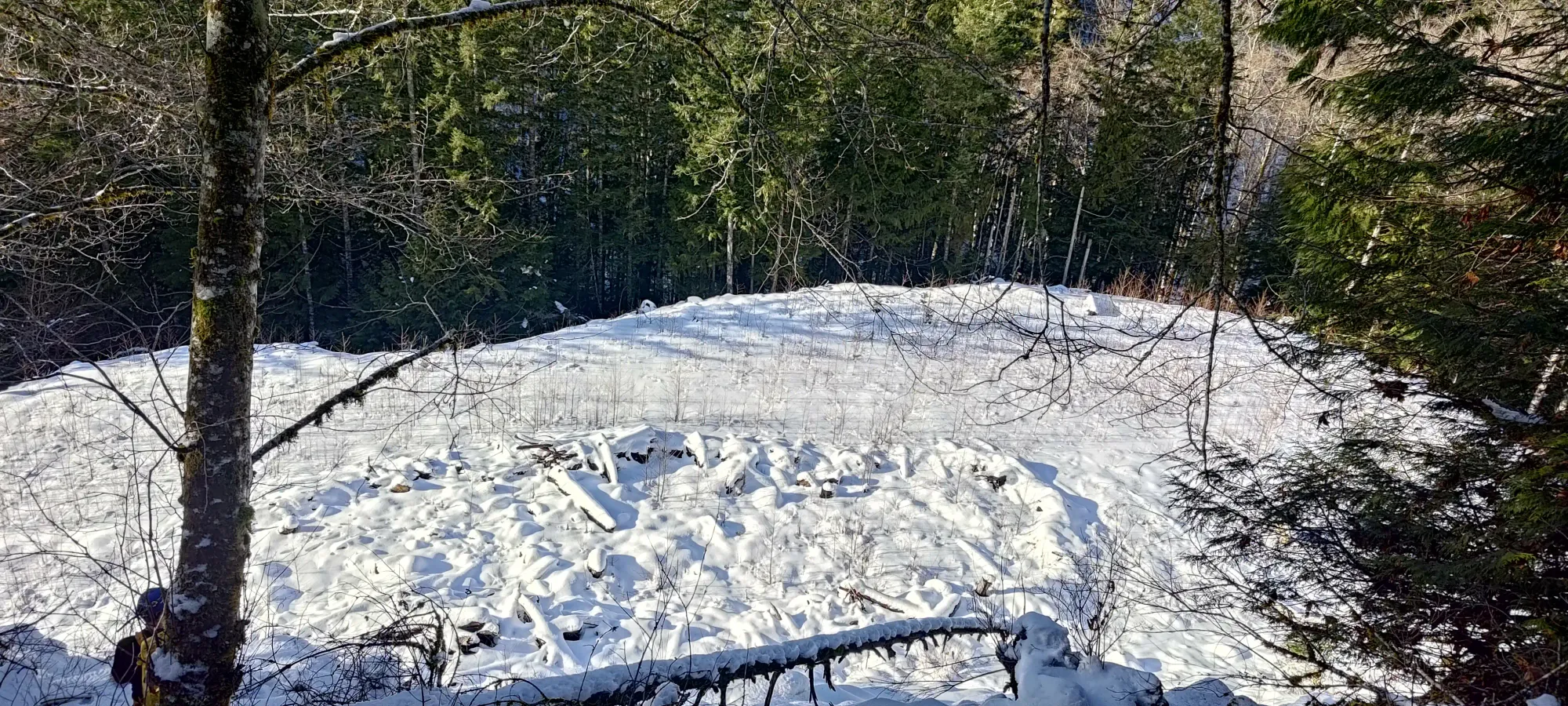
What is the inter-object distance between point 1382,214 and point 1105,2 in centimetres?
293

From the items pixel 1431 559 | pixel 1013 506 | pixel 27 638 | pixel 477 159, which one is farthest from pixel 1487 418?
pixel 477 159

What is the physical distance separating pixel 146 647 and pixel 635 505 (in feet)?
13.7

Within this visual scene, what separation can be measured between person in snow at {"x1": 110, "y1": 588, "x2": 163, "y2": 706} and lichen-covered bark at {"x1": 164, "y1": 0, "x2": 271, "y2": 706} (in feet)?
0.29

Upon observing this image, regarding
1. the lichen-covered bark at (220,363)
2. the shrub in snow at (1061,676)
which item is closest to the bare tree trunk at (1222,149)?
the shrub in snow at (1061,676)

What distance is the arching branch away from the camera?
8.00 feet

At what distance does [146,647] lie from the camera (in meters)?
2.47

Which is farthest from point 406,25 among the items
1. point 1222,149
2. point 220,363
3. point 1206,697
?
point 1206,697

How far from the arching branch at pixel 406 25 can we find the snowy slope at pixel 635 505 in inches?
55.2

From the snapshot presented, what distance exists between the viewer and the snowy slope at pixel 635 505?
15.1 ft

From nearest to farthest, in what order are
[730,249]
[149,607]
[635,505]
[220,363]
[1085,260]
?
[220,363], [149,607], [635,505], [730,249], [1085,260]

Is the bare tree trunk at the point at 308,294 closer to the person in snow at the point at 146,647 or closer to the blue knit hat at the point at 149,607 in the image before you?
the person in snow at the point at 146,647

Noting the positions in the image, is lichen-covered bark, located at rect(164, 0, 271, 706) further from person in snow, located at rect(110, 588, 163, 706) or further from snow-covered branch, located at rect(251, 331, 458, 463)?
snow-covered branch, located at rect(251, 331, 458, 463)

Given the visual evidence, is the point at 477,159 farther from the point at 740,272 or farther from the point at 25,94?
the point at 25,94

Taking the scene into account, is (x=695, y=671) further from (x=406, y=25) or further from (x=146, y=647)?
(x=406, y=25)
